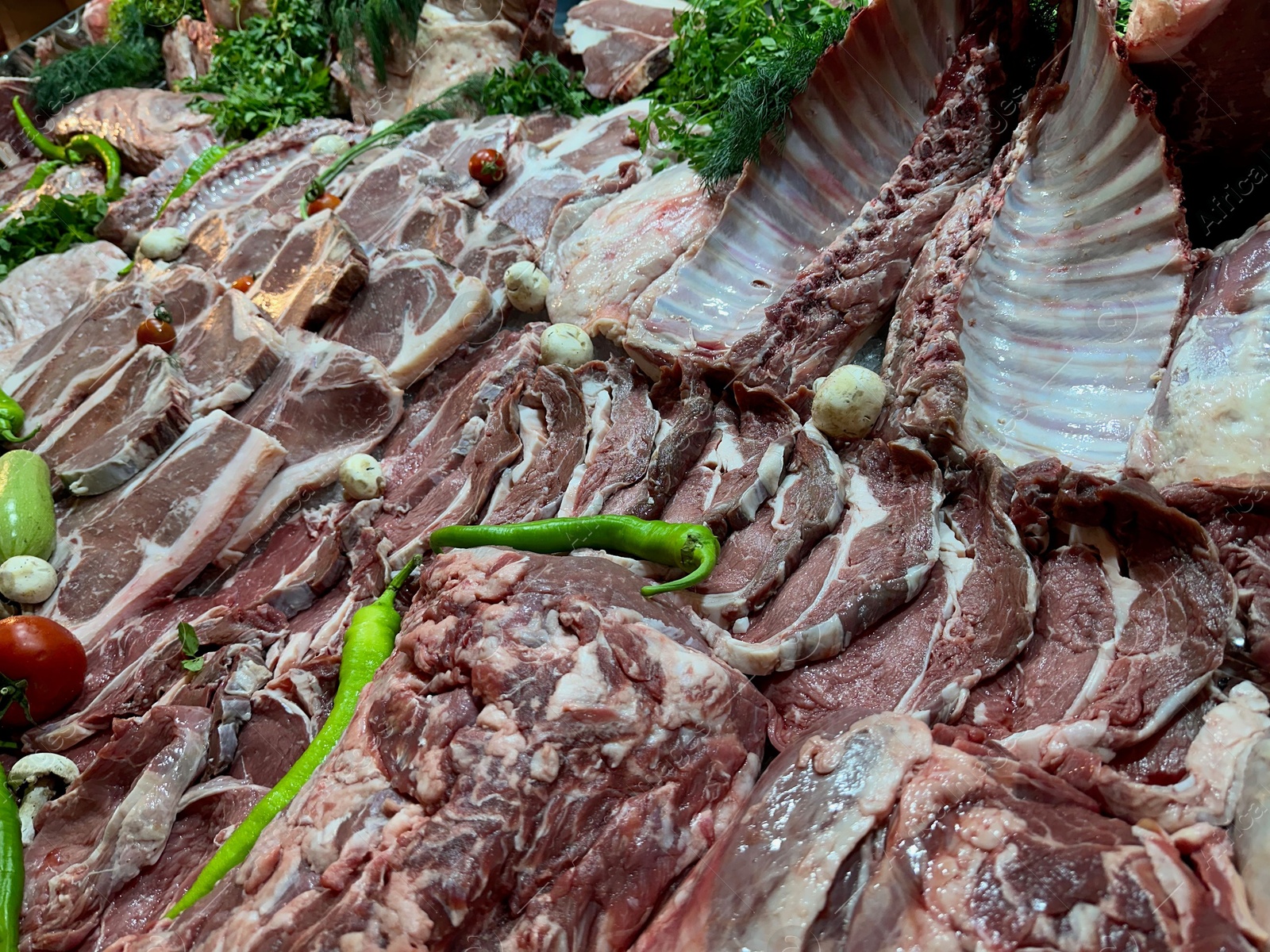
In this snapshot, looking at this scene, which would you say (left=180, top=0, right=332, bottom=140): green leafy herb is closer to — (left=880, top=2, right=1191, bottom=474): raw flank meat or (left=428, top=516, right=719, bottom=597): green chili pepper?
(left=428, top=516, right=719, bottom=597): green chili pepper

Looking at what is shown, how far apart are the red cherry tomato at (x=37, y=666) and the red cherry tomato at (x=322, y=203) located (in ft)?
11.7

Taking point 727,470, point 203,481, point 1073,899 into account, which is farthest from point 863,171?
point 203,481

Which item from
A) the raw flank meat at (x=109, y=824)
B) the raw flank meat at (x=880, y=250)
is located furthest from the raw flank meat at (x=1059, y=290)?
the raw flank meat at (x=109, y=824)

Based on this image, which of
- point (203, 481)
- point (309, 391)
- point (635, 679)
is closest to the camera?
point (635, 679)

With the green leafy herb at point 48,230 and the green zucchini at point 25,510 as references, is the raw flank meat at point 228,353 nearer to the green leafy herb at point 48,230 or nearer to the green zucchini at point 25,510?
the green zucchini at point 25,510

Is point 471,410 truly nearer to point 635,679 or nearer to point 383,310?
point 383,310

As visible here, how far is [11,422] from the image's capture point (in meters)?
4.59

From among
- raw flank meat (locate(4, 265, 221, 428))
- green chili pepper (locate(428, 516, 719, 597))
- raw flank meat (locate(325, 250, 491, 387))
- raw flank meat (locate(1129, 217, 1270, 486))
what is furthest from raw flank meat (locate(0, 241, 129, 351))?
raw flank meat (locate(1129, 217, 1270, 486))

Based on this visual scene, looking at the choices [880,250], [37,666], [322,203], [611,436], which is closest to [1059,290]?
[880,250]

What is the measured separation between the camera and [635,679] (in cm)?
212

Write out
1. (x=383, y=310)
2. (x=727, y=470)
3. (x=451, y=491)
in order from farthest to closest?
1. (x=383, y=310)
2. (x=451, y=491)
3. (x=727, y=470)

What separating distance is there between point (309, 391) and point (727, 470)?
2.40 meters

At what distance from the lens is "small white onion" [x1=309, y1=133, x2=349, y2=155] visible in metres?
6.78

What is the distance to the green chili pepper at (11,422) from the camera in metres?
4.53
